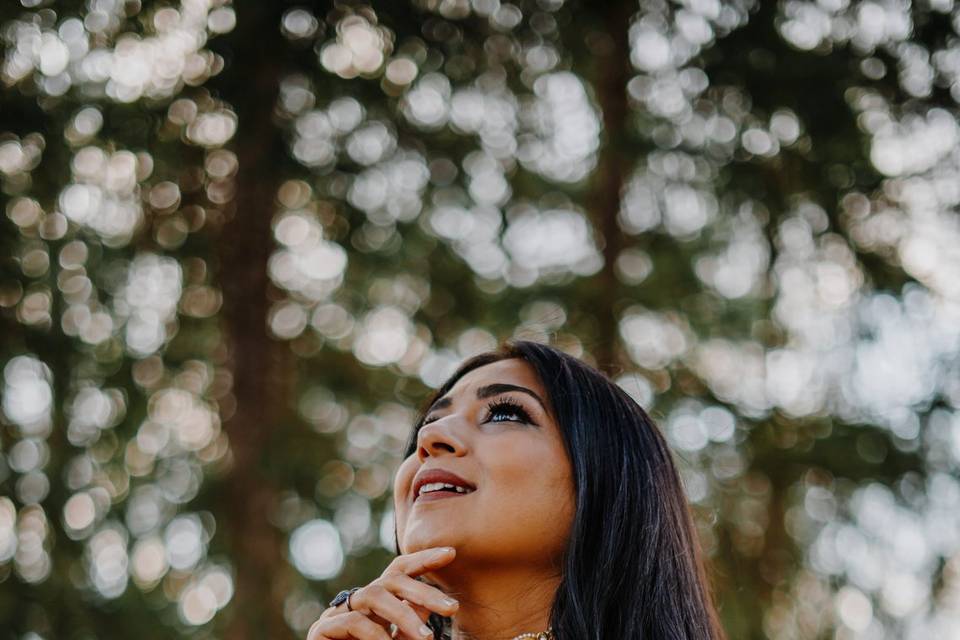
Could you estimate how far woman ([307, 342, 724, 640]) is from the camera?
9.24ft

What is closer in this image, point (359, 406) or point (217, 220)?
point (217, 220)

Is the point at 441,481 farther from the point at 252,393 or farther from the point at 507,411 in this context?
the point at 252,393

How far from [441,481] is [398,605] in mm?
328

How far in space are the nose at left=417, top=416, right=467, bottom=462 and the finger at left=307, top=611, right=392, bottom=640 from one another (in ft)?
1.38

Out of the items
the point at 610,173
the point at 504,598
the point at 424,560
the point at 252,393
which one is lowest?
the point at 252,393

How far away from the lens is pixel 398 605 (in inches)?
107

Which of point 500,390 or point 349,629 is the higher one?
point 500,390

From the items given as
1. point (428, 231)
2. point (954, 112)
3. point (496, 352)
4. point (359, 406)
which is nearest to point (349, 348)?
point (359, 406)

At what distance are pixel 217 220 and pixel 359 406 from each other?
1684 mm

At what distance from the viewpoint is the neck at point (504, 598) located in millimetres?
2924

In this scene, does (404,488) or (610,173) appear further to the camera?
(610,173)

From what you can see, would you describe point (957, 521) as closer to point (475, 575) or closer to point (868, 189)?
point (868, 189)

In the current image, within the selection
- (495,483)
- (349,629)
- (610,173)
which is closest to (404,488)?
(495,483)

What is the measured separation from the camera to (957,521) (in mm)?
7008
